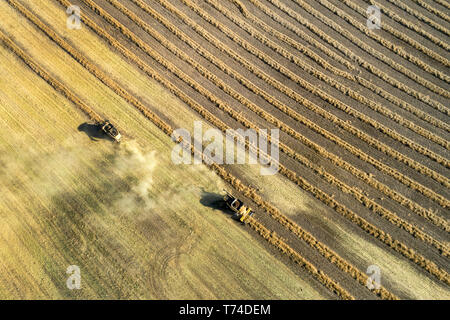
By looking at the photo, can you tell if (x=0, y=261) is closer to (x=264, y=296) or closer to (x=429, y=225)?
(x=264, y=296)

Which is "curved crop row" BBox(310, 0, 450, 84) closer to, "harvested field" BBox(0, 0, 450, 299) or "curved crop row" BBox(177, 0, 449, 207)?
"harvested field" BBox(0, 0, 450, 299)

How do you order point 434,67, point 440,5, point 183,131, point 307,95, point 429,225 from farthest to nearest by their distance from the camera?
point 440,5, point 434,67, point 307,95, point 183,131, point 429,225

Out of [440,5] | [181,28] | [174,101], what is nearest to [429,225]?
[174,101]
